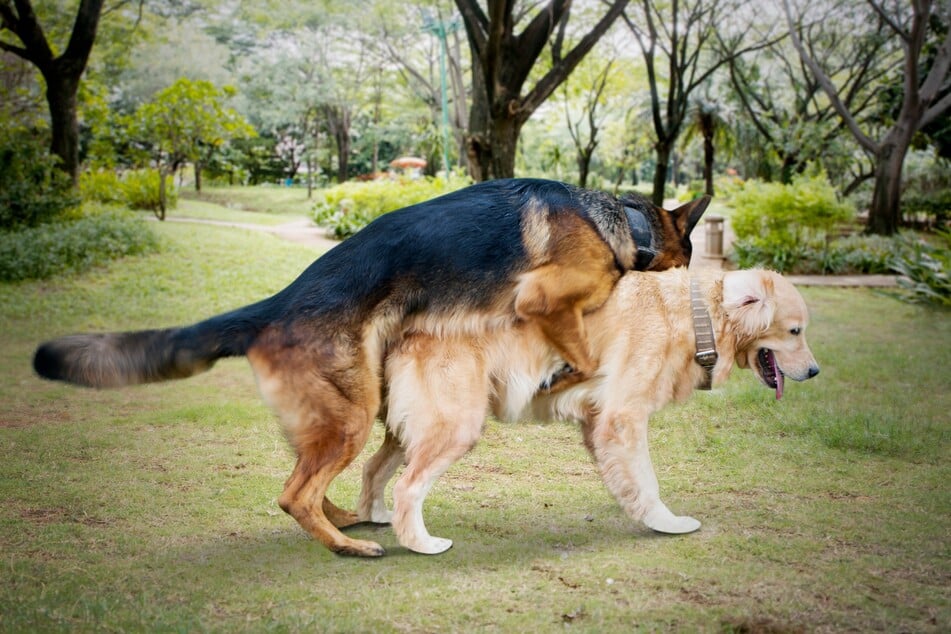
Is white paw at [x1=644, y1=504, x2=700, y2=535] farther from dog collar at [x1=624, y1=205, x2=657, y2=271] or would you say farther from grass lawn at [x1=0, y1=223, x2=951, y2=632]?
dog collar at [x1=624, y1=205, x2=657, y2=271]

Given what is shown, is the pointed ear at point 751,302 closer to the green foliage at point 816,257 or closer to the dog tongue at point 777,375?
the dog tongue at point 777,375

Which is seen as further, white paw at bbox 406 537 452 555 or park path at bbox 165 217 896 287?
park path at bbox 165 217 896 287

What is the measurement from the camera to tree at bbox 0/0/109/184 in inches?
663

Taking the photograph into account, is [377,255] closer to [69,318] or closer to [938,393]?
[938,393]

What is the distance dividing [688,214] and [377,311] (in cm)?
203

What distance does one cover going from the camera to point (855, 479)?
5.79 m

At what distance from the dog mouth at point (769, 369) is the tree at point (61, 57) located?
16.6 metres

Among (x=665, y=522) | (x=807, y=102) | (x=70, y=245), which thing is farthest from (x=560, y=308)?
(x=807, y=102)

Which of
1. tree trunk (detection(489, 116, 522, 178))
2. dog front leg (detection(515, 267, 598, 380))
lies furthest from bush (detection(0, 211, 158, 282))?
dog front leg (detection(515, 267, 598, 380))

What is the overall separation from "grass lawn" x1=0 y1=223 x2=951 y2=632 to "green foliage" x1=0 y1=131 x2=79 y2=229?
27.8 ft

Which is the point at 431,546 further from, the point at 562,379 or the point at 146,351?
the point at 146,351

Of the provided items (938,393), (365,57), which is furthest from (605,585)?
(365,57)

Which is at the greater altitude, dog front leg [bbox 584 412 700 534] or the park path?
the park path

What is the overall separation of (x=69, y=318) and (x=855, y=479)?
9872 mm
